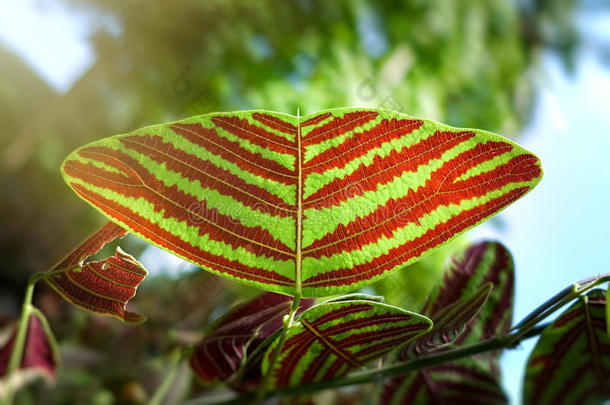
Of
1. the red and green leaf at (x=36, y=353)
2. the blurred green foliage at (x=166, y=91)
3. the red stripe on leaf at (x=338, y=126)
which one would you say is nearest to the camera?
the red stripe on leaf at (x=338, y=126)

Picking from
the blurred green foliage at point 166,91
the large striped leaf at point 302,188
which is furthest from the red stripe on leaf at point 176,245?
the blurred green foliage at point 166,91

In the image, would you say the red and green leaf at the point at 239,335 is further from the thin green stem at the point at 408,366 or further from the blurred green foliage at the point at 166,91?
the blurred green foliage at the point at 166,91

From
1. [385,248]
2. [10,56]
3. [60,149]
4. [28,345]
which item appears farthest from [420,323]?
[10,56]

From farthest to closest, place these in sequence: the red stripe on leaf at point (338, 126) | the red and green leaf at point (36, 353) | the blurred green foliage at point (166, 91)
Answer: the blurred green foliage at point (166, 91) → the red and green leaf at point (36, 353) → the red stripe on leaf at point (338, 126)

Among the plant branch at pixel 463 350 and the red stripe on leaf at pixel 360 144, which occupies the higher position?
the red stripe on leaf at pixel 360 144

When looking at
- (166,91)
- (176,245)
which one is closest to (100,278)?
(176,245)

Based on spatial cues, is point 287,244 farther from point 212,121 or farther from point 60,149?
point 60,149
